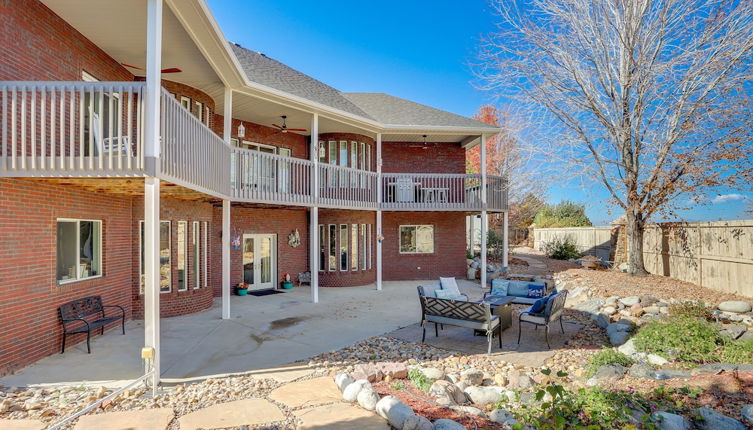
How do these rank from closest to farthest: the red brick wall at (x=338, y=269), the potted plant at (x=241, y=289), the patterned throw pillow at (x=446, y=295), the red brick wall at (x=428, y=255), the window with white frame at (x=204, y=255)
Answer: the patterned throw pillow at (x=446, y=295) → the window with white frame at (x=204, y=255) → the potted plant at (x=241, y=289) → the red brick wall at (x=338, y=269) → the red brick wall at (x=428, y=255)

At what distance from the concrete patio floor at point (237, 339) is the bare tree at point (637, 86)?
824cm

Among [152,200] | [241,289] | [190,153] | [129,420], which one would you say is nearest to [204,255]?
[241,289]

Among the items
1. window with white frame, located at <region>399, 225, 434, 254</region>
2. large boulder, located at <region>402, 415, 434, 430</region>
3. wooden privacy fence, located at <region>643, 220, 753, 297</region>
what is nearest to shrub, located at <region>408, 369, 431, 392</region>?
large boulder, located at <region>402, 415, 434, 430</region>

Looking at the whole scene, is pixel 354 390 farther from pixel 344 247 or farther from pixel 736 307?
pixel 344 247

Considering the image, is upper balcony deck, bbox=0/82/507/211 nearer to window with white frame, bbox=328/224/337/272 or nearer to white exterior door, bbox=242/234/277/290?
window with white frame, bbox=328/224/337/272

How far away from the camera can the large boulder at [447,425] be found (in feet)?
12.4

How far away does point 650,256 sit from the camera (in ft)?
48.0

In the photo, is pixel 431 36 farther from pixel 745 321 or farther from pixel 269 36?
pixel 745 321

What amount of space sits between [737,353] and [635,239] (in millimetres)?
7494

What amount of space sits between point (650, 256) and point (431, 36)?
1697cm

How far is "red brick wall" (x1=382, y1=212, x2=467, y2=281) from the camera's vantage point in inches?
677

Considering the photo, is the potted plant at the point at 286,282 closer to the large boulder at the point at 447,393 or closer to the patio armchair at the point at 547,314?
the patio armchair at the point at 547,314

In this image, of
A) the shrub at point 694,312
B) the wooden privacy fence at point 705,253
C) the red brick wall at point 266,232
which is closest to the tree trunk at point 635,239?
the wooden privacy fence at point 705,253

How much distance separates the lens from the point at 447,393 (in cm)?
505
